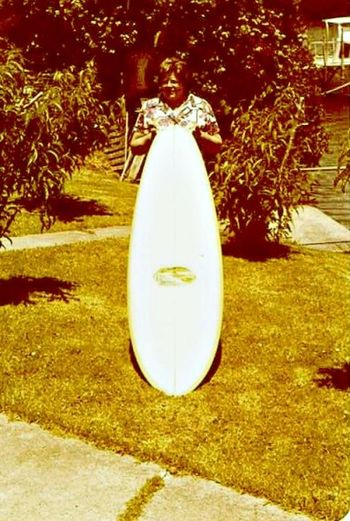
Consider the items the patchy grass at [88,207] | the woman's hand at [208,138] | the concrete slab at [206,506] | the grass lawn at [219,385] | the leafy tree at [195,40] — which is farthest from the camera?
the leafy tree at [195,40]

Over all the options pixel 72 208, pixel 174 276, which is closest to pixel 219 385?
pixel 174 276

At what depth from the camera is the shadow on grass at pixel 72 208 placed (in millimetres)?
9738

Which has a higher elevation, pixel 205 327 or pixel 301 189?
pixel 301 189

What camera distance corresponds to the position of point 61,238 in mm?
8453

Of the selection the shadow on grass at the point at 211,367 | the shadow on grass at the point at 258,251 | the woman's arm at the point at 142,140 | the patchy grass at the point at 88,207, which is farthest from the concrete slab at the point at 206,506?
the patchy grass at the point at 88,207

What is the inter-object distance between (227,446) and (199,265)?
149 cm

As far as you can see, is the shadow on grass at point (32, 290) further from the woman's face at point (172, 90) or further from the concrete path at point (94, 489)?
the concrete path at point (94, 489)

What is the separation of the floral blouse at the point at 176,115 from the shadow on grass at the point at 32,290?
5.59 ft

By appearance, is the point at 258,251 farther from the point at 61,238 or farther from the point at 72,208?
the point at 72,208

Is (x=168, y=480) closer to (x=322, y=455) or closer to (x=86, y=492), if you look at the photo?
(x=86, y=492)

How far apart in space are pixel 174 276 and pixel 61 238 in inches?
155

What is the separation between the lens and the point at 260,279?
7039 millimetres

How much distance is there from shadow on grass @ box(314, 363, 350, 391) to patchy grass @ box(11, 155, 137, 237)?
4929 mm

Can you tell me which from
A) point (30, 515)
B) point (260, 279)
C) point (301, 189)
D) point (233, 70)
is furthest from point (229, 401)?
point (233, 70)
